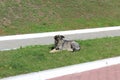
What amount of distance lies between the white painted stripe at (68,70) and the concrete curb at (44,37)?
10.4ft

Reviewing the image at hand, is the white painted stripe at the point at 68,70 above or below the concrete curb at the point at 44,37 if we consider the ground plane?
above

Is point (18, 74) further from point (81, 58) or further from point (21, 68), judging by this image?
point (81, 58)

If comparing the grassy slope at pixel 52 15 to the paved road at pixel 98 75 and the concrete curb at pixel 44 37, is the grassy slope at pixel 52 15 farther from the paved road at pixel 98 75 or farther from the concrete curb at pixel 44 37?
the paved road at pixel 98 75

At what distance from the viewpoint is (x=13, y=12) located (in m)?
17.6

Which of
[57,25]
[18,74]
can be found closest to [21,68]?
[18,74]

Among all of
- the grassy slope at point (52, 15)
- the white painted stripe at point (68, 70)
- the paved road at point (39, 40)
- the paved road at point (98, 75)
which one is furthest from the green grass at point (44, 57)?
the grassy slope at point (52, 15)

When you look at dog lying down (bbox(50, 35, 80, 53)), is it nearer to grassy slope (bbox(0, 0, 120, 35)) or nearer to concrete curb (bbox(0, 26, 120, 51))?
concrete curb (bbox(0, 26, 120, 51))

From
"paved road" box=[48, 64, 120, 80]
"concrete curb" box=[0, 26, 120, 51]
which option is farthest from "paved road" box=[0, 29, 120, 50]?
"paved road" box=[48, 64, 120, 80]

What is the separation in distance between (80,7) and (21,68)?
11798 millimetres

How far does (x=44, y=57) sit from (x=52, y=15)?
851cm

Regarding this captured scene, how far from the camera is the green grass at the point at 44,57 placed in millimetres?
9133

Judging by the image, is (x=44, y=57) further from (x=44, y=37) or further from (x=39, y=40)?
(x=44, y=37)

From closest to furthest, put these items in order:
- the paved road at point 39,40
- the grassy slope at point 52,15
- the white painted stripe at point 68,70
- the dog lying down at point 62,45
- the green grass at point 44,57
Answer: the white painted stripe at point 68,70, the green grass at point 44,57, the dog lying down at point 62,45, the paved road at point 39,40, the grassy slope at point 52,15

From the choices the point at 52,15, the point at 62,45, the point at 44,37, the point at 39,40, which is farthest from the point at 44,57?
the point at 52,15
